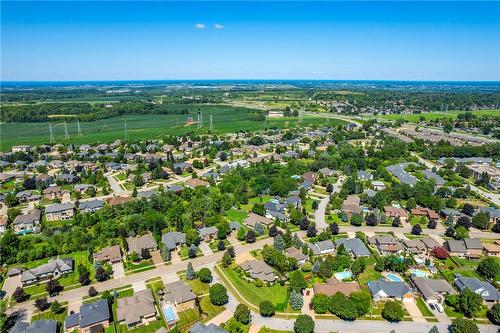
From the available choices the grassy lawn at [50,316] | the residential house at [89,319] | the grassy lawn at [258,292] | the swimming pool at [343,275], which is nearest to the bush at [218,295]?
the grassy lawn at [258,292]

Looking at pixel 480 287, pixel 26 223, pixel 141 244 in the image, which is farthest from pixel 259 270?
pixel 26 223

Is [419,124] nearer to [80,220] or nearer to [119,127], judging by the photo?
[119,127]

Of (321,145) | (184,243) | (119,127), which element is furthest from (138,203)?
(119,127)

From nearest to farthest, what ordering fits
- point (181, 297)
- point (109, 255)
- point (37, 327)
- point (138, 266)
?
point (37, 327) → point (181, 297) → point (138, 266) → point (109, 255)

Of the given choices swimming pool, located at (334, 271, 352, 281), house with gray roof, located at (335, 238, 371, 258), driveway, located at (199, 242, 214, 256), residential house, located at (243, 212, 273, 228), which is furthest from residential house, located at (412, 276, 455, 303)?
driveway, located at (199, 242, 214, 256)

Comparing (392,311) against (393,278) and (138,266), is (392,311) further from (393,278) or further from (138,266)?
(138,266)

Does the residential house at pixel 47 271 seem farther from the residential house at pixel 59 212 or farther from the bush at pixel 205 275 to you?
the residential house at pixel 59 212
